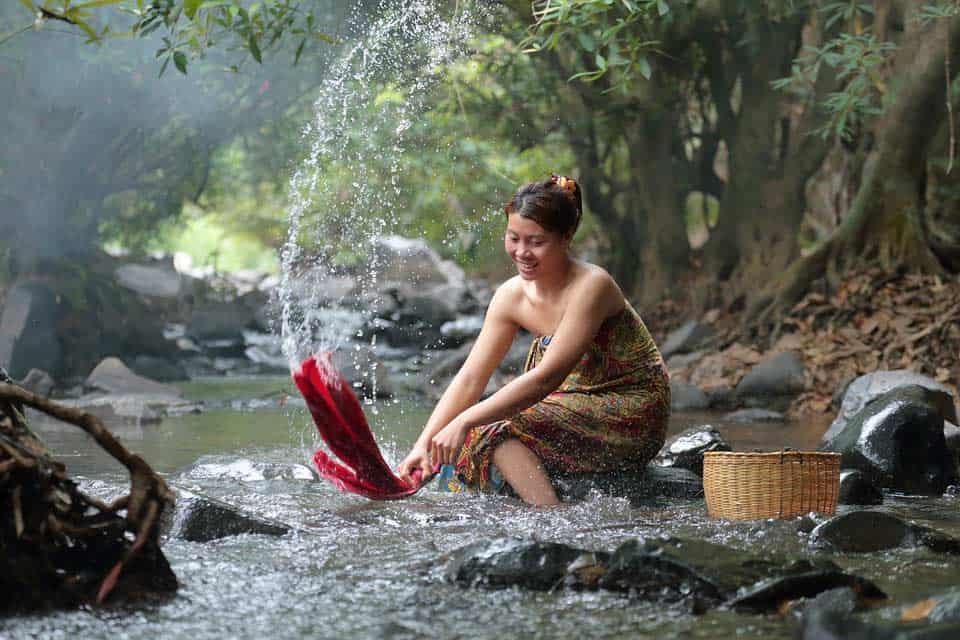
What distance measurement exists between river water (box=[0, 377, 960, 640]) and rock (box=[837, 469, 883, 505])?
0.39 ft

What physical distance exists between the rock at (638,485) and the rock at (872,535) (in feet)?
3.59

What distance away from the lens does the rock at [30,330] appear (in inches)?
450

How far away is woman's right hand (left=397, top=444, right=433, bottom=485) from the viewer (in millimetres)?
4184

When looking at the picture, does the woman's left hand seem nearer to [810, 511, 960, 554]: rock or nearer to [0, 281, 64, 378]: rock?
[810, 511, 960, 554]: rock

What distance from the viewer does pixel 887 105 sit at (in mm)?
9508

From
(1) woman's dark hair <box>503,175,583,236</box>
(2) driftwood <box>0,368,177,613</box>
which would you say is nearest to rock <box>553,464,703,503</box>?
(1) woman's dark hair <box>503,175,583,236</box>

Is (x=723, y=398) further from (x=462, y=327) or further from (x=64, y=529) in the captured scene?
(x=462, y=327)

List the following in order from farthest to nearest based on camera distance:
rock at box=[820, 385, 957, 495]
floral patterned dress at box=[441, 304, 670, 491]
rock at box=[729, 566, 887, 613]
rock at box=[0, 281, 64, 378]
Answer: rock at box=[0, 281, 64, 378] → rock at box=[820, 385, 957, 495] → floral patterned dress at box=[441, 304, 670, 491] → rock at box=[729, 566, 887, 613]

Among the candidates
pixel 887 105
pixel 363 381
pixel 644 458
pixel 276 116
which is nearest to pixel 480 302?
pixel 276 116

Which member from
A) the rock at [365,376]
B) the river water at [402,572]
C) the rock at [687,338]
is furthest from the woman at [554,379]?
the rock at [687,338]

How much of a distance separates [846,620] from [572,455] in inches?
86.4

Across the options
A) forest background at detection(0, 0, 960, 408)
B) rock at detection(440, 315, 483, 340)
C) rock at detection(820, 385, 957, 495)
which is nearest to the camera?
rock at detection(820, 385, 957, 495)

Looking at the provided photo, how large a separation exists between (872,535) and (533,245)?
1.56 m

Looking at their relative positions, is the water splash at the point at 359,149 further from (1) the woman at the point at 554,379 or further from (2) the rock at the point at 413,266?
(1) the woman at the point at 554,379
